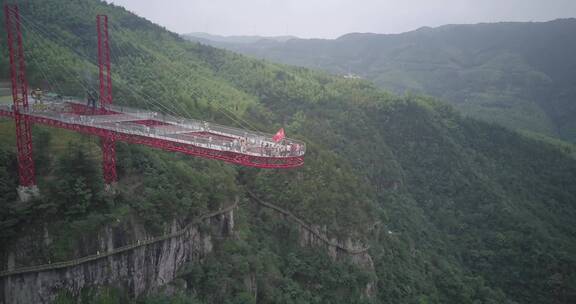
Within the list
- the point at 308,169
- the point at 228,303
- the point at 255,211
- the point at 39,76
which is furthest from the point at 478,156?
the point at 39,76

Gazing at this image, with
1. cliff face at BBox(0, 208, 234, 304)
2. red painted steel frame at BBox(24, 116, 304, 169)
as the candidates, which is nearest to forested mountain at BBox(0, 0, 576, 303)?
cliff face at BBox(0, 208, 234, 304)

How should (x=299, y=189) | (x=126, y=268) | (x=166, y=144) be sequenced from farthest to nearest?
(x=299, y=189) < (x=166, y=144) < (x=126, y=268)

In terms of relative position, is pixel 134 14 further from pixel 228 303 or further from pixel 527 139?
pixel 527 139

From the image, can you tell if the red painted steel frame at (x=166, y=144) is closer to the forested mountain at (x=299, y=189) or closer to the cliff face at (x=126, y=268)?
the forested mountain at (x=299, y=189)

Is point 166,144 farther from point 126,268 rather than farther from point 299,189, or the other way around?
point 299,189

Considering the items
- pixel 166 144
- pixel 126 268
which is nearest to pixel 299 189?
pixel 166 144

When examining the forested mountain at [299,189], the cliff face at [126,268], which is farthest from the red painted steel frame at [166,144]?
the cliff face at [126,268]

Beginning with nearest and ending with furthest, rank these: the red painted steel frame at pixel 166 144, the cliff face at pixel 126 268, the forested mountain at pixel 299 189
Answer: the cliff face at pixel 126 268 < the forested mountain at pixel 299 189 < the red painted steel frame at pixel 166 144
